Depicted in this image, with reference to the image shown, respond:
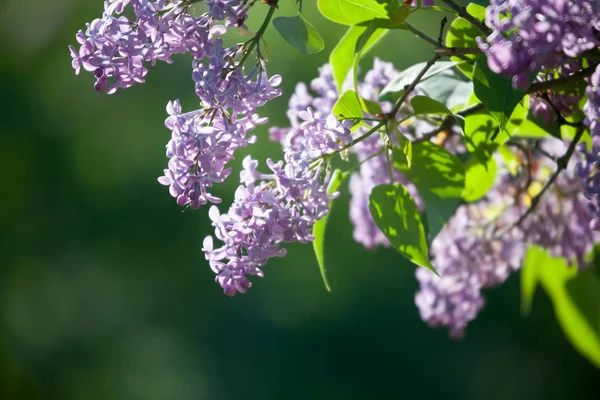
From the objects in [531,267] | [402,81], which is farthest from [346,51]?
[531,267]

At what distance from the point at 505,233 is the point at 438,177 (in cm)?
14

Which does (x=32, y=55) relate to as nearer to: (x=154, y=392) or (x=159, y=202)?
(x=159, y=202)

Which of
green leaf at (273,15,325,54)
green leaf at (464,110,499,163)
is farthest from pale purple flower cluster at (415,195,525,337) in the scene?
green leaf at (273,15,325,54)

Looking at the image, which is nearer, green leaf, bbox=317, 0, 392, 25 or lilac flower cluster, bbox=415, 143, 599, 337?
green leaf, bbox=317, 0, 392, 25

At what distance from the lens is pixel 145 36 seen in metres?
0.32

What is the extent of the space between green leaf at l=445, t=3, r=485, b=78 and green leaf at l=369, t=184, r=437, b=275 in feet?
0.23

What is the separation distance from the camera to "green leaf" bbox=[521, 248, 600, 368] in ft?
2.07

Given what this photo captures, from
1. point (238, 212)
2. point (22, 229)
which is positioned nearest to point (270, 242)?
point (238, 212)

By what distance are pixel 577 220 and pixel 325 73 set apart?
0.67ft

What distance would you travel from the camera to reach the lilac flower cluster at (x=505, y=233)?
53 cm

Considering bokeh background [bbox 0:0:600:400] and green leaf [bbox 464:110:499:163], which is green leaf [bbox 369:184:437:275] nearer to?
green leaf [bbox 464:110:499:163]

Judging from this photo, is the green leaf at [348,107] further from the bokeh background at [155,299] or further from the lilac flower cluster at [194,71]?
the bokeh background at [155,299]

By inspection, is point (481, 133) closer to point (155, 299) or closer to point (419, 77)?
point (419, 77)

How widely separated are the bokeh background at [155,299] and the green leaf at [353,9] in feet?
8.23
